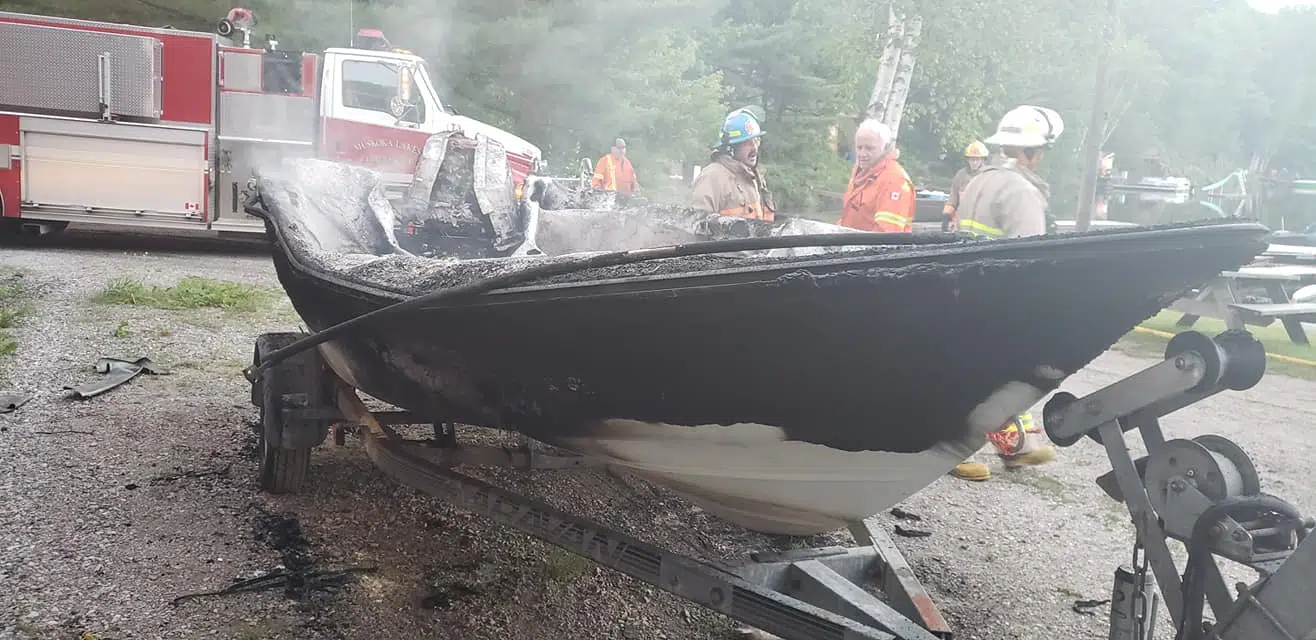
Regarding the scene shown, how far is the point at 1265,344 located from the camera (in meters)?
8.99

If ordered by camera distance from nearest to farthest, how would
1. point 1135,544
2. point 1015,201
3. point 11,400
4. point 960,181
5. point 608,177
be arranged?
point 1135,544, point 11,400, point 1015,201, point 960,181, point 608,177

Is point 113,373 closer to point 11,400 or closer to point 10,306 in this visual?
point 11,400

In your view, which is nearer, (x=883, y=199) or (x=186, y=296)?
(x=883, y=199)

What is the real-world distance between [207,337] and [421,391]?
157 inches

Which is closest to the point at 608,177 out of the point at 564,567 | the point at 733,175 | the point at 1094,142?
the point at 1094,142

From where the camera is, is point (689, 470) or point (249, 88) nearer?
point (689, 470)

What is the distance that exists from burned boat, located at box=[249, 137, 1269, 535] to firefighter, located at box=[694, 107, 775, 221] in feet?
9.08

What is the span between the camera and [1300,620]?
1.69 m

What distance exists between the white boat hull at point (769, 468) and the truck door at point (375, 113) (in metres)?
8.07

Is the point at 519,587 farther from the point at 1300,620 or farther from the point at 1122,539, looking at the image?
the point at 1122,539

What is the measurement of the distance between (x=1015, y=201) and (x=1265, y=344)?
19.5 ft

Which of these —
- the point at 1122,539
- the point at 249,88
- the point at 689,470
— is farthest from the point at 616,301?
the point at 249,88

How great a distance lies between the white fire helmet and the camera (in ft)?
16.0

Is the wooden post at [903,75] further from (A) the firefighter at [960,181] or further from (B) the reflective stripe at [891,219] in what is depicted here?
(B) the reflective stripe at [891,219]
